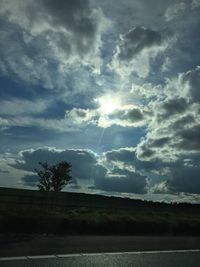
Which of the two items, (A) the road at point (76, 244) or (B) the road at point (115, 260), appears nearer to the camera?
(B) the road at point (115, 260)

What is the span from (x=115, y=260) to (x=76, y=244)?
203cm

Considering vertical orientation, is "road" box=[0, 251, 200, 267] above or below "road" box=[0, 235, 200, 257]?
below

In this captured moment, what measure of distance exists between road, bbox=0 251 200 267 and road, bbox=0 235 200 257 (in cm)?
53

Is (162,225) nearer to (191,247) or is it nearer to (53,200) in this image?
(191,247)

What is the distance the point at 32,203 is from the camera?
2719cm

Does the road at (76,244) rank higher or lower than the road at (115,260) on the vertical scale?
higher

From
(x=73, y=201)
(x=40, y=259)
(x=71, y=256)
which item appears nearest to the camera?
(x=40, y=259)

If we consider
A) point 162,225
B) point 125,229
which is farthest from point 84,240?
point 162,225

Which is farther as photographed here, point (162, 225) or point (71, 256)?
point (162, 225)

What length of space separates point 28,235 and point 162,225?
23.7 feet

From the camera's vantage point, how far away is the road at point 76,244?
977 centimetres

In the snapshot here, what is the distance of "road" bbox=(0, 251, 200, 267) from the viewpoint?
8.41 metres

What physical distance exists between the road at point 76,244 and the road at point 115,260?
53 centimetres

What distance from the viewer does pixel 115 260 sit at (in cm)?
930
